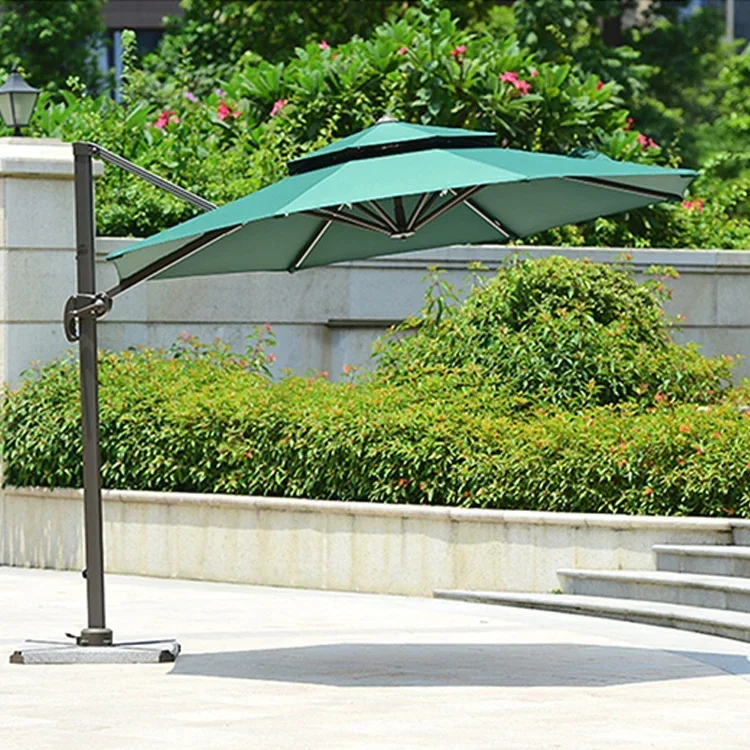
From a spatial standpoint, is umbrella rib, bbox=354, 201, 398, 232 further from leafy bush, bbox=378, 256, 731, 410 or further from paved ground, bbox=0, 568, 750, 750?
leafy bush, bbox=378, 256, 731, 410

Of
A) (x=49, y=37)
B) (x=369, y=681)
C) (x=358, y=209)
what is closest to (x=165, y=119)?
(x=358, y=209)

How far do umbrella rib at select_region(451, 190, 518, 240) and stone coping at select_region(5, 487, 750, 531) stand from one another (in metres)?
2.31

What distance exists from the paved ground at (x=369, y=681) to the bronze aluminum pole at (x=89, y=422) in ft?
1.66

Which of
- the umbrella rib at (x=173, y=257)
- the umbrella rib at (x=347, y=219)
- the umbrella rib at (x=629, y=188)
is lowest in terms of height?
the umbrella rib at (x=173, y=257)

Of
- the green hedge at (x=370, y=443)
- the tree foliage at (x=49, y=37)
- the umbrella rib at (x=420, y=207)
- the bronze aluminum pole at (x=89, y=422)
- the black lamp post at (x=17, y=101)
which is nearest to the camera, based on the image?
the bronze aluminum pole at (x=89, y=422)

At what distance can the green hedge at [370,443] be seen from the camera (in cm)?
1295

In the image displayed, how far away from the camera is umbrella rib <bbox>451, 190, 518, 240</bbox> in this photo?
37.1ft

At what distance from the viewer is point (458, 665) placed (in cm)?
1007

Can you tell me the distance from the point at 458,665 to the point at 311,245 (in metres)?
2.74

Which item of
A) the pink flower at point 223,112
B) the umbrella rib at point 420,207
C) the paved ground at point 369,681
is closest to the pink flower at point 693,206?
the pink flower at point 223,112

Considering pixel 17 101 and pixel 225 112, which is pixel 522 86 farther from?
pixel 17 101

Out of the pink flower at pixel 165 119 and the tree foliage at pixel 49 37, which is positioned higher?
the tree foliage at pixel 49 37

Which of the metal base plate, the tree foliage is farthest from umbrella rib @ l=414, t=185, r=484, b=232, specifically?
the tree foliage

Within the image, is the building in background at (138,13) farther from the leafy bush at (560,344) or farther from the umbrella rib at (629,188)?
the umbrella rib at (629,188)
